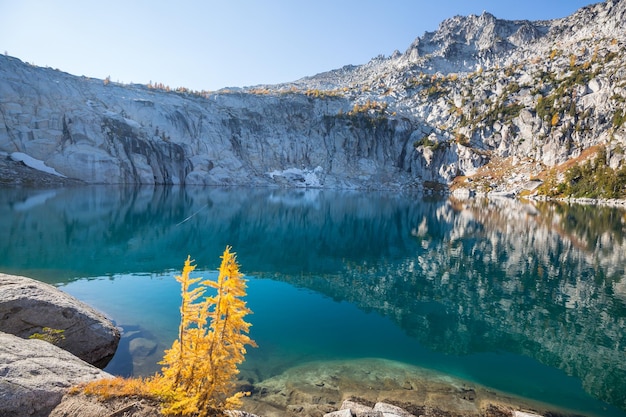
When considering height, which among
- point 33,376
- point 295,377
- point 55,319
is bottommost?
point 295,377

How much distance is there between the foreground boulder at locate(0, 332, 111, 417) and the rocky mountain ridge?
3680 inches

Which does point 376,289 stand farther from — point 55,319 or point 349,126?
point 349,126

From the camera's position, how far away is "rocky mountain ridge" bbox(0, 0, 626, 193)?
291ft

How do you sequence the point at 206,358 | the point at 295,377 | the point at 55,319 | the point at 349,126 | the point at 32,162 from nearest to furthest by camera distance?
1. the point at 206,358
2. the point at 55,319
3. the point at 295,377
4. the point at 32,162
5. the point at 349,126

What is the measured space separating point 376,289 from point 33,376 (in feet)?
61.6

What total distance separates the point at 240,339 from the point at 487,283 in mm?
22756

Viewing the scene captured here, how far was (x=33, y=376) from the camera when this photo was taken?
651 centimetres

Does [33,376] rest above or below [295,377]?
above

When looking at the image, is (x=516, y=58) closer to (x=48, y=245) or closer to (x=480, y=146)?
(x=480, y=146)

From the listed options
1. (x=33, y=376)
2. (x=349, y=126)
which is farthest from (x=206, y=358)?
(x=349, y=126)

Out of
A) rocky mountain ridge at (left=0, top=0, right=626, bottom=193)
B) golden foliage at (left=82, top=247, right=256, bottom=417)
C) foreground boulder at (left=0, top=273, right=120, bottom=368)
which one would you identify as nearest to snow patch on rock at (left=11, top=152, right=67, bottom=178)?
rocky mountain ridge at (left=0, top=0, right=626, bottom=193)

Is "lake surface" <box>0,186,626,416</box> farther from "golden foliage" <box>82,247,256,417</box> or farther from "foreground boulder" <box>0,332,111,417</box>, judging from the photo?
"golden foliage" <box>82,247,256,417</box>

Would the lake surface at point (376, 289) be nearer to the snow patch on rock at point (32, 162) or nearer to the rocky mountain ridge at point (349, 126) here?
the snow patch on rock at point (32, 162)

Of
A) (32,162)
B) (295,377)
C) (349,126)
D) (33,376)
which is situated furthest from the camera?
(349,126)
